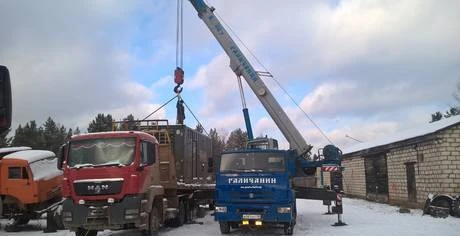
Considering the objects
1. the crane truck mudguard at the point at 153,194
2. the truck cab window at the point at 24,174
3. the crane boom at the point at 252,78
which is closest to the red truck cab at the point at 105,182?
the crane truck mudguard at the point at 153,194

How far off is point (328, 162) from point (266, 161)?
13.8 ft

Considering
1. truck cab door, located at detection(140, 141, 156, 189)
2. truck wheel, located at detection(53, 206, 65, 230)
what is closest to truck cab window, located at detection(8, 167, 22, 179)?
truck wheel, located at detection(53, 206, 65, 230)

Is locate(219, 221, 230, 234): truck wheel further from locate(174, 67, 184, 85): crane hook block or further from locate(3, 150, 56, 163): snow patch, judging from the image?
locate(3, 150, 56, 163): snow patch

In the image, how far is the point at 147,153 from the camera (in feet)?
49.2

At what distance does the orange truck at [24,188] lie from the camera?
1950 centimetres

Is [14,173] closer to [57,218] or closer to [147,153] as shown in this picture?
[57,218]

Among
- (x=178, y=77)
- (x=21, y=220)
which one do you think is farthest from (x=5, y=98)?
(x=21, y=220)

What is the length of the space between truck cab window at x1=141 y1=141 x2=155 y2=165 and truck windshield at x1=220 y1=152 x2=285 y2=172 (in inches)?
93.0

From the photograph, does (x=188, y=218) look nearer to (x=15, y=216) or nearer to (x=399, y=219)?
(x=15, y=216)

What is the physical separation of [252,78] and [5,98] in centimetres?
1503

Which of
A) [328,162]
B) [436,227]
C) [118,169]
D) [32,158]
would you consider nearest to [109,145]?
[118,169]

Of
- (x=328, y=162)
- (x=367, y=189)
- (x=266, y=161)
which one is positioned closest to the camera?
(x=266, y=161)

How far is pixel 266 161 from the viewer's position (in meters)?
16.4

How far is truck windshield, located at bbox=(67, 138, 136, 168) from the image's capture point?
14.3 metres
